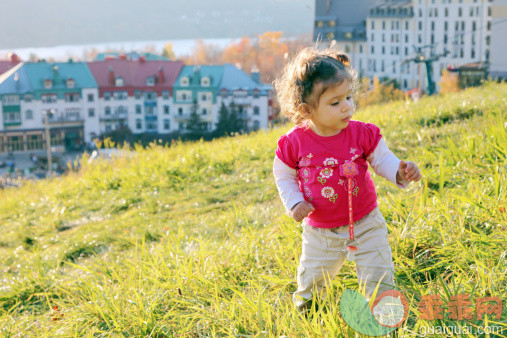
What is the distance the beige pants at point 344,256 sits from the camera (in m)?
2.00

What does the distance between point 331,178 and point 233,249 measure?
845 mm

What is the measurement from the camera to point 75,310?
243 cm

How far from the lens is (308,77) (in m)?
2.03

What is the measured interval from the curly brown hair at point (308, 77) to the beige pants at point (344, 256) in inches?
17.6

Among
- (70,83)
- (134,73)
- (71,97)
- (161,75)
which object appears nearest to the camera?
(70,83)

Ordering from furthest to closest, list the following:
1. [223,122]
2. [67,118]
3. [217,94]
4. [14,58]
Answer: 1. [14,58]
2. [217,94]
3. [67,118]
4. [223,122]

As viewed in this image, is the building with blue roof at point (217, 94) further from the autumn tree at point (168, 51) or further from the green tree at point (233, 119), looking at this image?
the autumn tree at point (168, 51)

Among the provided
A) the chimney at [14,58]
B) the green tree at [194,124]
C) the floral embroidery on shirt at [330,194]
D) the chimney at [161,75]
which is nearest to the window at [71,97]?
the chimney at [14,58]

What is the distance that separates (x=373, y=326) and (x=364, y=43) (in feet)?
175

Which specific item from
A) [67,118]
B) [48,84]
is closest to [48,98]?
[48,84]

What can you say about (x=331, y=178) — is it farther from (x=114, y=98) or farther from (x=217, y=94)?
(x=114, y=98)

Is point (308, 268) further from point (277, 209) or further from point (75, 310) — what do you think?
point (277, 209)

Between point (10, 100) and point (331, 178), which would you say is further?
point (10, 100)

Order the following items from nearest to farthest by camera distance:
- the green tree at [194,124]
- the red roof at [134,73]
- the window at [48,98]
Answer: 1. the window at [48,98]
2. the green tree at [194,124]
3. the red roof at [134,73]
